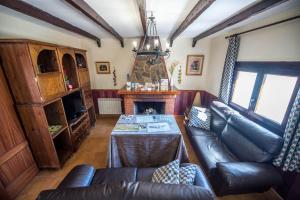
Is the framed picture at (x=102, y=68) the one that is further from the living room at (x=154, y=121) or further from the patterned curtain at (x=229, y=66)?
the patterned curtain at (x=229, y=66)

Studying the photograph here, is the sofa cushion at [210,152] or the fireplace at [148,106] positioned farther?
the fireplace at [148,106]

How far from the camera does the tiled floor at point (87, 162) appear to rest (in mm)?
1787

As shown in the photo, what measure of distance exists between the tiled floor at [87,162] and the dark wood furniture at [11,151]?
15 centimetres

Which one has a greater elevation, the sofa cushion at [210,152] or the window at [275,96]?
the window at [275,96]

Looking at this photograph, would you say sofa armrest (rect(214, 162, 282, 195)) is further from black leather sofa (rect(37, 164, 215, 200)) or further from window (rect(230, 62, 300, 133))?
black leather sofa (rect(37, 164, 215, 200))

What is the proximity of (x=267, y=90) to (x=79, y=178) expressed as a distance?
2.93 m

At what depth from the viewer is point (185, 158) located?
1.87 m

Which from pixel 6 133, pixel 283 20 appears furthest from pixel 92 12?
pixel 283 20

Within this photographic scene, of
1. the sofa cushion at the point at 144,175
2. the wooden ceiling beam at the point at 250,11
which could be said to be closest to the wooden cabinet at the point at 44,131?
the sofa cushion at the point at 144,175

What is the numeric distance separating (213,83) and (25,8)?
390 cm

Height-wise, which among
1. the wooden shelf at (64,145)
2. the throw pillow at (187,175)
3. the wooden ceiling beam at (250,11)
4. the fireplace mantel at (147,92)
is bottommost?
the wooden shelf at (64,145)

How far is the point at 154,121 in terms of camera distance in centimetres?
236

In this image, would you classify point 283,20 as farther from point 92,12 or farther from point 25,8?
point 25,8

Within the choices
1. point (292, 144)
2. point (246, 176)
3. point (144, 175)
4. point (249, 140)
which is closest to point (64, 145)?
point (144, 175)
